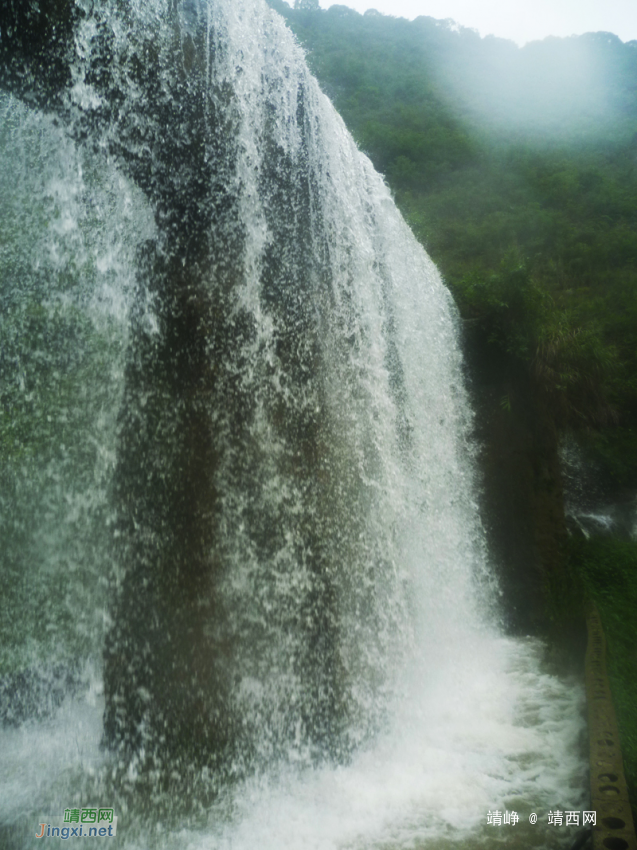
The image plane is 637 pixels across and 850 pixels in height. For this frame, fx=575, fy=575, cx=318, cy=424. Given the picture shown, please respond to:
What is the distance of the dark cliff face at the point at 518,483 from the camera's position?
7121 mm

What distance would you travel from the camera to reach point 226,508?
13.4ft

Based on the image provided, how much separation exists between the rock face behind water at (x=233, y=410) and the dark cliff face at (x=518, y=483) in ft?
8.79

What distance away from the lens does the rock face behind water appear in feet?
12.3

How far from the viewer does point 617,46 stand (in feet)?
108

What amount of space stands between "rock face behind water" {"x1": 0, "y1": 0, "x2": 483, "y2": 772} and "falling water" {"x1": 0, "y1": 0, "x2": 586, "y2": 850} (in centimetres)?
2

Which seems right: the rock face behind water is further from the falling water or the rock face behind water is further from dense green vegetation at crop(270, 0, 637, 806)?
dense green vegetation at crop(270, 0, 637, 806)

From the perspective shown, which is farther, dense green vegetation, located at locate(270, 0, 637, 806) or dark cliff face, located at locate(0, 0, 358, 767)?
dense green vegetation, located at locate(270, 0, 637, 806)

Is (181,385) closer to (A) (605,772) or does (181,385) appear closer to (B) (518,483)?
(A) (605,772)

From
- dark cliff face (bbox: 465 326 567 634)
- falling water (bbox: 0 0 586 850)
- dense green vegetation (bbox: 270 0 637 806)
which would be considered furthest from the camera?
dense green vegetation (bbox: 270 0 637 806)

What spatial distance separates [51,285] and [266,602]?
3.67m

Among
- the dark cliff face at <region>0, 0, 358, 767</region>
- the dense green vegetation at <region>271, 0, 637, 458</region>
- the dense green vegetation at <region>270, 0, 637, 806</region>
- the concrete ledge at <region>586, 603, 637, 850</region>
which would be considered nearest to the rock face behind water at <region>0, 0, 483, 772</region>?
the dark cliff face at <region>0, 0, 358, 767</region>

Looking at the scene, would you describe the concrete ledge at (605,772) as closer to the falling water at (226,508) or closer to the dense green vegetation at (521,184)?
the falling water at (226,508)

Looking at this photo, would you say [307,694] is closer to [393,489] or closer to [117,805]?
[117,805]

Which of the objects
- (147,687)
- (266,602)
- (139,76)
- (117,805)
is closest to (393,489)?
(266,602)
